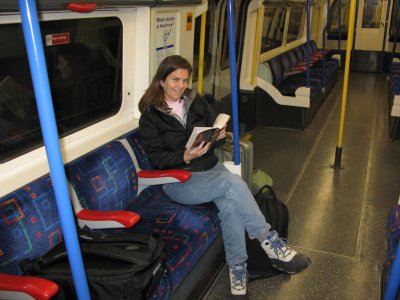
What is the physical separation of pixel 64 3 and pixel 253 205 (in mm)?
1658

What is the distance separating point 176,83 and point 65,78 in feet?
2.37

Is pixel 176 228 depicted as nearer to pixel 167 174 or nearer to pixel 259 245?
pixel 167 174

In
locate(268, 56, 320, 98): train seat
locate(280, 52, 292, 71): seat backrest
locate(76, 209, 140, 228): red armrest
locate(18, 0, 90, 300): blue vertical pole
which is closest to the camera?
locate(18, 0, 90, 300): blue vertical pole

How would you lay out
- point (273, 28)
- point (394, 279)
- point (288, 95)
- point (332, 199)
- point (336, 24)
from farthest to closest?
point (336, 24), point (273, 28), point (288, 95), point (332, 199), point (394, 279)

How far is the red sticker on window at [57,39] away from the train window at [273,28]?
530 centimetres

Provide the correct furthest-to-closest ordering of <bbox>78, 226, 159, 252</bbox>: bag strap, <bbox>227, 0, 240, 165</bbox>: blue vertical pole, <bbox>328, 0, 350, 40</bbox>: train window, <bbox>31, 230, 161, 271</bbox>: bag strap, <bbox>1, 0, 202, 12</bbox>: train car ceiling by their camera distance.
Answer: <bbox>328, 0, 350, 40</bbox>: train window → <bbox>227, 0, 240, 165</bbox>: blue vertical pole → <bbox>78, 226, 159, 252</bbox>: bag strap → <bbox>31, 230, 161, 271</bbox>: bag strap → <bbox>1, 0, 202, 12</bbox>: train car ceiling

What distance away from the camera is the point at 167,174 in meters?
2.84

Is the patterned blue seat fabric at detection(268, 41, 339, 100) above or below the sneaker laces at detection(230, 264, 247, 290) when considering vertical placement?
above

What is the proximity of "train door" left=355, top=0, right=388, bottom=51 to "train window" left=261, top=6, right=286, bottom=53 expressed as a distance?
4837 mm

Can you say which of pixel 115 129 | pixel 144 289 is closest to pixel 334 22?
pixel 115 129

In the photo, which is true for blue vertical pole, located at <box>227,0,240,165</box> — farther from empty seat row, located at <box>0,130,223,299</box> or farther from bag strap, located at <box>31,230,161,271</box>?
bag strap, located at <box>31,230,161,271</box>

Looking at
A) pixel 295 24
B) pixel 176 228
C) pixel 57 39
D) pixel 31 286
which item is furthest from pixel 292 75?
pixel 31 286

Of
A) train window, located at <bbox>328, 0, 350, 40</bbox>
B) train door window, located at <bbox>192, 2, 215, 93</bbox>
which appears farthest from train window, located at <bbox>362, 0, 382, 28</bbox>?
train door window, located at <bbox>192, 2, 215, 93</bbox>

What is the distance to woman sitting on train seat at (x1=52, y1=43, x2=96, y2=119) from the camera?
103 inches
